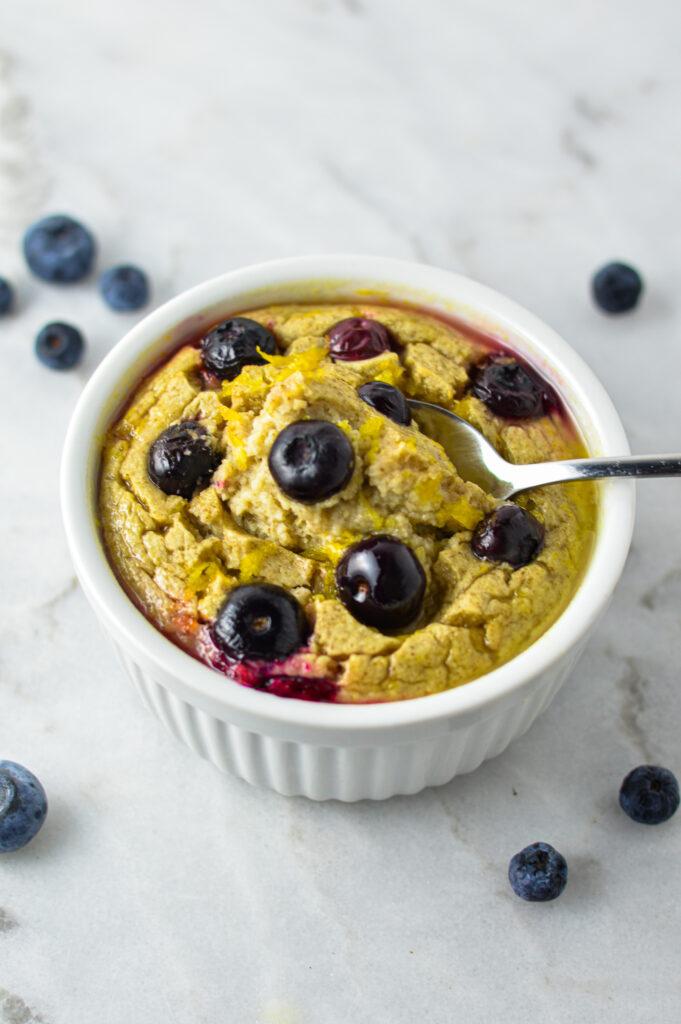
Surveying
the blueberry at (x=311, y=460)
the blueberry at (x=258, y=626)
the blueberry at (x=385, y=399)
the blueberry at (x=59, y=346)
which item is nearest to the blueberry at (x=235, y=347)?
the blueberry at (x=385, y=399)

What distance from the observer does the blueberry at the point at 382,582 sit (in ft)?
8.33

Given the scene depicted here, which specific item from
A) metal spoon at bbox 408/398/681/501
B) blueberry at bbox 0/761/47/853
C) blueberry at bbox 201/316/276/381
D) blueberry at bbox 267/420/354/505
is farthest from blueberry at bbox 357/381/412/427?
blueberry at bbox 0/761/47/853

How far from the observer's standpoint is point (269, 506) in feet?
8.83

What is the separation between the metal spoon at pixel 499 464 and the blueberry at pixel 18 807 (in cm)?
134

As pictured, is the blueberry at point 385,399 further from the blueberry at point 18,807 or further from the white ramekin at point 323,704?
the blueberry at point 18,807

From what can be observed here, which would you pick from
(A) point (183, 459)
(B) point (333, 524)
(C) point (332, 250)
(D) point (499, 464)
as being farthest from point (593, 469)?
(C) point (332, 250)

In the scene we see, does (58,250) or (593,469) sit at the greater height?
(593,469)

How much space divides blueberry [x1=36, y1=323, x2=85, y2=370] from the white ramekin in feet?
2.43

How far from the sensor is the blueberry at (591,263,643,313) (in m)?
3.85

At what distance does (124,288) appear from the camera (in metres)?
3.83

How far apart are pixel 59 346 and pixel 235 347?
1.01 m

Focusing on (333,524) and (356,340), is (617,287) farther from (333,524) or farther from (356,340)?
(333,524)

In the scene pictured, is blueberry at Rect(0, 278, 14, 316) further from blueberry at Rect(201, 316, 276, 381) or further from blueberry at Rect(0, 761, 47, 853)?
blueberry at Rect(0, 761, 47, 853)

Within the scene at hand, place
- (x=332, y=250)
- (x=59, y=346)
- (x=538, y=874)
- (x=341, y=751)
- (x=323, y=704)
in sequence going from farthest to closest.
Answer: (x=332, y=250), (x=59, y=346), (x=538, y=874), (x=341, y=751), (x=323, y=704)
